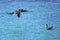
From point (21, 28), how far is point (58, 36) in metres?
0.61

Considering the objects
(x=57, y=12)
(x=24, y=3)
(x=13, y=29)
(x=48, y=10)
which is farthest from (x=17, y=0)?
(x=13, y=29)

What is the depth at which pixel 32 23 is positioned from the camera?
3344 millimetres

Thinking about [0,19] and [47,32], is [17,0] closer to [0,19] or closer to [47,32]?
[0,19]

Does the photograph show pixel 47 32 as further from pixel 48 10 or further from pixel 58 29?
pixel 48 10

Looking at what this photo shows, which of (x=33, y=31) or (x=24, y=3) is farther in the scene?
(x=24, y=3)

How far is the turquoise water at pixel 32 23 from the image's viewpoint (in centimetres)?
293

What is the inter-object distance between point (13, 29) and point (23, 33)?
0.72 feet

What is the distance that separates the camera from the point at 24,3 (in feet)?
13.9

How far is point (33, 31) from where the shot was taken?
3.07m

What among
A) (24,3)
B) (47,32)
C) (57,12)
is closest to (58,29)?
(47,32)

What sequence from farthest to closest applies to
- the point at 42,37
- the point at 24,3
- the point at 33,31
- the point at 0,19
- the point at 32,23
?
the point at 24,3
the point at 0,19
the point at 32,23
the point at 33,31
the point at 42,37

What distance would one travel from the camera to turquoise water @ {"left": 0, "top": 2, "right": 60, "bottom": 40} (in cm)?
293

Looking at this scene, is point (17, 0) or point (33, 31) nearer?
point (33, 31)

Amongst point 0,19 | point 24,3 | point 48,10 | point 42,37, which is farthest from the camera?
point 24,3
